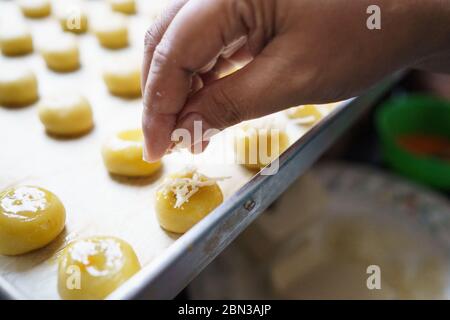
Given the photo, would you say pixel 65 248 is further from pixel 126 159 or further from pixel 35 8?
pixel 35 8

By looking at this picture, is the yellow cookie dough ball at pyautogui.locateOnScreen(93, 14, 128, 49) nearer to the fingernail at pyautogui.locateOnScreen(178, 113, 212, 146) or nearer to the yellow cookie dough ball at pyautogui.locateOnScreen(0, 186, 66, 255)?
the yellow cookie dough ball at pyautogui.locateOnScreen(0, 186, 66, 255)

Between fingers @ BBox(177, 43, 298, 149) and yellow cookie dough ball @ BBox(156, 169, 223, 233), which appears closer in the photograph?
fingers @ BBox(177, 43, 298, 149)

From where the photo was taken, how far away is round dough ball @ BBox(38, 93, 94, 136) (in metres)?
1.51

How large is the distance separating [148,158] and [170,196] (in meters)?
0.14

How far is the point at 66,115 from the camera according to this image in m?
1.49

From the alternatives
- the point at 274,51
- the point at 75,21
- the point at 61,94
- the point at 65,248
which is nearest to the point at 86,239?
the point at 65,248

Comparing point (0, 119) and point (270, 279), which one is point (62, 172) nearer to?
point (0, 119)

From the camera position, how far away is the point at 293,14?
897mm

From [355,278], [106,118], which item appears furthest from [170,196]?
[355,278]

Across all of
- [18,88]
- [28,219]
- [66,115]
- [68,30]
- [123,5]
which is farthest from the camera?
[123,5]

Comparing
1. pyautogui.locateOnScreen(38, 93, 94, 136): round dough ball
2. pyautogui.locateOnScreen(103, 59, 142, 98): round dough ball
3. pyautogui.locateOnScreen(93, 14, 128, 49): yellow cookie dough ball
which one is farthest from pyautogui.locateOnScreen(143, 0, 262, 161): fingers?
pyautogui.locateOnScreen(93, 14, 128, 49): yellow cookie dough ball

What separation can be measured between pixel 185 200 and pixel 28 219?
395 mm

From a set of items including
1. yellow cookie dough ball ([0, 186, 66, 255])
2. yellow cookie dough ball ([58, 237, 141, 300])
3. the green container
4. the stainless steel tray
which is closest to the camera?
the stainless steel tray

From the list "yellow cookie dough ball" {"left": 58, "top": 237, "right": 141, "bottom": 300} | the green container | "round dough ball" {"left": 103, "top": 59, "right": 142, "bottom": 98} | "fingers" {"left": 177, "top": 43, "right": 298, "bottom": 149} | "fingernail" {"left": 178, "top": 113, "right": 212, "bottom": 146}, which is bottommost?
the green container
